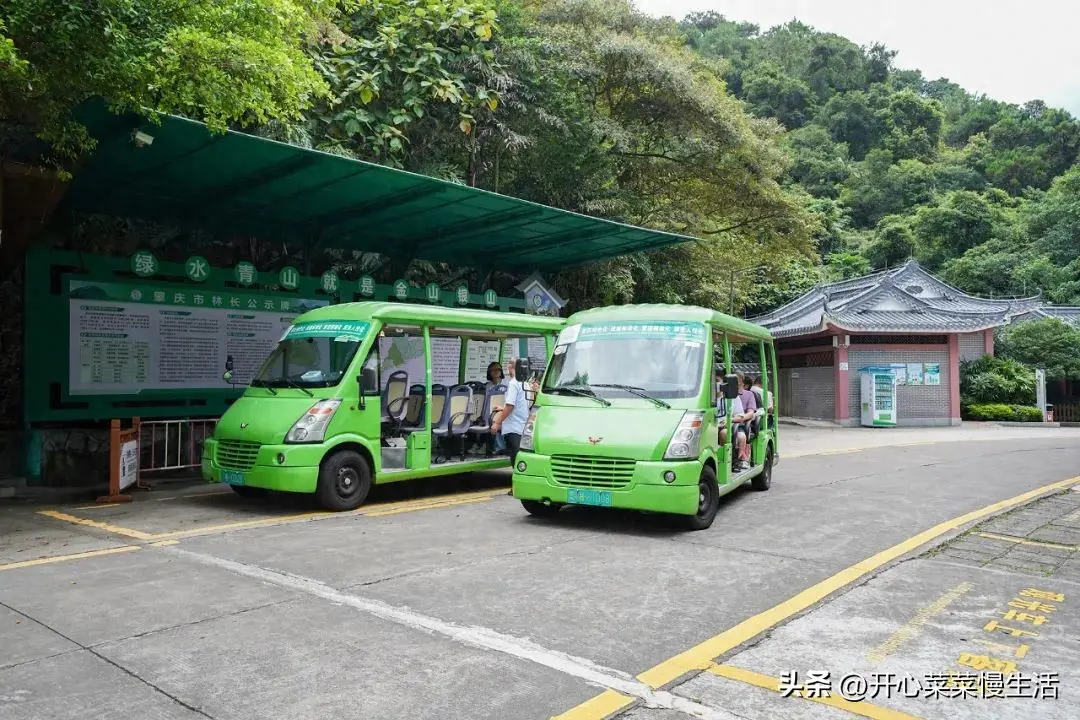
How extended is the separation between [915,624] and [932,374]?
2497 cm

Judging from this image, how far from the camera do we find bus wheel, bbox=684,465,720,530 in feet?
23.7

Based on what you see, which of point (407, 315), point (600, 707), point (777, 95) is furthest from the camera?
point (777, 95)

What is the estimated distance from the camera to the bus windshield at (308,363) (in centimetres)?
852

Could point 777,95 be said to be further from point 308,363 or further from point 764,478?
point 308,363

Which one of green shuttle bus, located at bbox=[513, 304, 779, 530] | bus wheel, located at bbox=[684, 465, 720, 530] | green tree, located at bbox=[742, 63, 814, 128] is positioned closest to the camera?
green shuttle bus, located at bbox=[513, 304, 779, 530]

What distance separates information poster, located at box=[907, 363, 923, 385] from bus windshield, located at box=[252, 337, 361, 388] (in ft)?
76.3

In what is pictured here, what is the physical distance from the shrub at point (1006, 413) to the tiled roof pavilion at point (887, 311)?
277 centimetres

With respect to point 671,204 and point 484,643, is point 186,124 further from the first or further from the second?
point 671,204

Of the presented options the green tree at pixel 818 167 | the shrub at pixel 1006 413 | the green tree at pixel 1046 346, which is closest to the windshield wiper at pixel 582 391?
the shrub at pixel 1006 413

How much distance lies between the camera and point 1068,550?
21.9ft

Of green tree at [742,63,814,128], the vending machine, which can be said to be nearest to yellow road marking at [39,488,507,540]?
the vending machine

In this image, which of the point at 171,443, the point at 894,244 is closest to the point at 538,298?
the point at 171,443

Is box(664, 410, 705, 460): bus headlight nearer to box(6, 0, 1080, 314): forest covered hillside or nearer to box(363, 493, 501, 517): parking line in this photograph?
box(363, 493, 501, 517): parking line

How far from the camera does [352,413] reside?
332 inches
